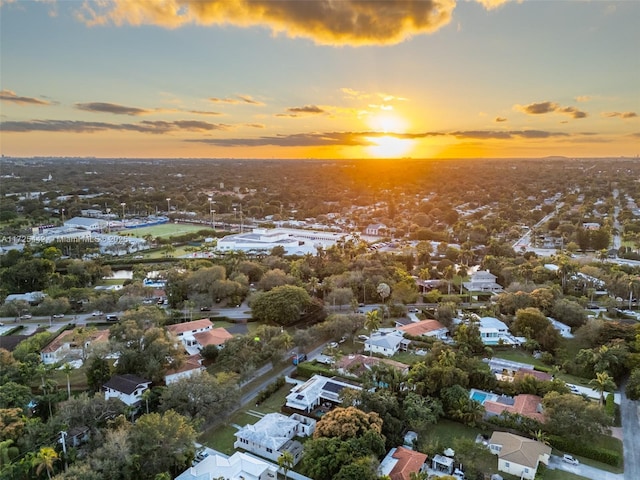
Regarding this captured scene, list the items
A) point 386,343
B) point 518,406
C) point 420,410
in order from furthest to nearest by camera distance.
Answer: point 386,343 < point 518,406 < point 420,410

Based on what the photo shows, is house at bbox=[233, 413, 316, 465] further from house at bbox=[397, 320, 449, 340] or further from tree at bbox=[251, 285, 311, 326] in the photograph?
house at bbox=[397, 320, 449, 340]

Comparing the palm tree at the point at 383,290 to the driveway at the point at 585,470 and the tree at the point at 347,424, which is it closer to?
the tree at the point at 347,424

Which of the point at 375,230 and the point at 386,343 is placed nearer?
the point at 386,343

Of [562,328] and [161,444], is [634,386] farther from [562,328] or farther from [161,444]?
[161,444]

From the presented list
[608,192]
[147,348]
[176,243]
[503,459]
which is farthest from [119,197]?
[608,192]

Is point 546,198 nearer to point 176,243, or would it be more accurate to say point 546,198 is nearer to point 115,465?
point 176,243

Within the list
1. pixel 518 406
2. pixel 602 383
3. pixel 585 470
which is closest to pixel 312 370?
pixel 518 406

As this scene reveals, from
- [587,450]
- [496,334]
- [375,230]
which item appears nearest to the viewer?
[587,450]
